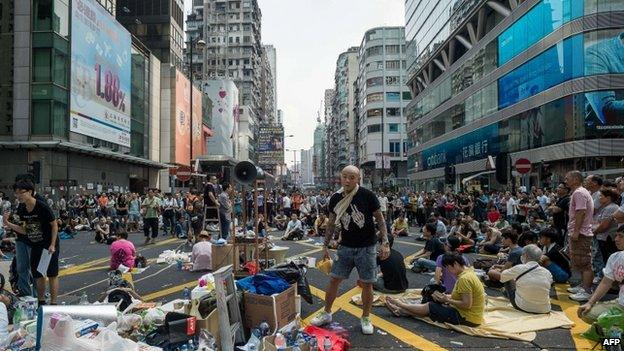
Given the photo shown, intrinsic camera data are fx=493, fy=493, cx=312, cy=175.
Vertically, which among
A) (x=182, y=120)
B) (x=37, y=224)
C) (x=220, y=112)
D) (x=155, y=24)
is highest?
(x=155, y=24)

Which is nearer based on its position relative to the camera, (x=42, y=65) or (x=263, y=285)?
(x=263, y=285)

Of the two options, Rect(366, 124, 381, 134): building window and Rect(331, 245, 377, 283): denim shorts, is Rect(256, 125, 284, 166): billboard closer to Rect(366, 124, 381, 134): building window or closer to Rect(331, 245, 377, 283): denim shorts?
Rect(366, 124, 381, 134): building window

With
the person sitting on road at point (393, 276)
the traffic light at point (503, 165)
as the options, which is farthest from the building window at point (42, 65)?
the person sitting on road at point (393, 276)

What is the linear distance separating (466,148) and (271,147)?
23.4 meters

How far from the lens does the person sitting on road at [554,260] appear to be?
831 centimetres

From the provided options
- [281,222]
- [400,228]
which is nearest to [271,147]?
[281,222]

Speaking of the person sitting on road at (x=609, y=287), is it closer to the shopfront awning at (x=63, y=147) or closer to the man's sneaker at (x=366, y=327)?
the man's sneaker at (x=366, y=327)

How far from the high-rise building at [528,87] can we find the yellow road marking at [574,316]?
9018 mm

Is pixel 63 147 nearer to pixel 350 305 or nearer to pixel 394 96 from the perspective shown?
pixel 350 305

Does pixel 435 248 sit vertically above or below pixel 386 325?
above

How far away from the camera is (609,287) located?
5488mm

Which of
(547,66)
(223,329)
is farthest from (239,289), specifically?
(547,66)

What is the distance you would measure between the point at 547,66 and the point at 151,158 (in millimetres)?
33522

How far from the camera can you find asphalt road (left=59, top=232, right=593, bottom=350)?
5348 mm
